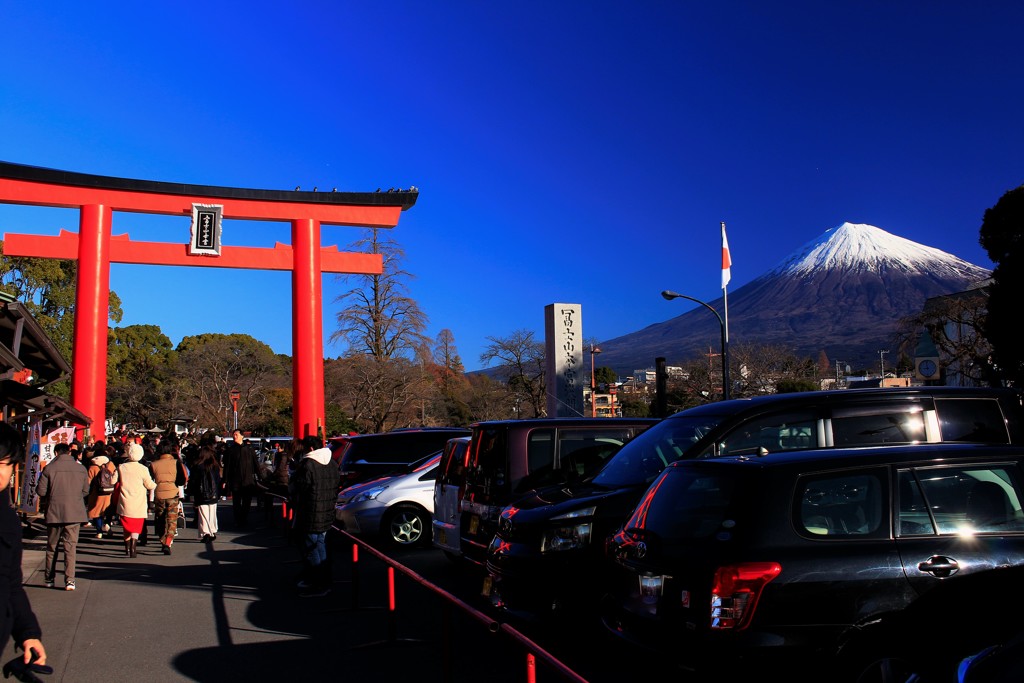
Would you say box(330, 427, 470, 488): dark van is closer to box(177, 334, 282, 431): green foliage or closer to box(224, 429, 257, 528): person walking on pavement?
box(224, 429, 257, 528): person walking on pavement

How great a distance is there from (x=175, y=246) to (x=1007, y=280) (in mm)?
27901

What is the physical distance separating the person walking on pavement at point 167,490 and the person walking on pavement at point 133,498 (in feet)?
1.57

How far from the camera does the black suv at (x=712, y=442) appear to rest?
6.41 metres

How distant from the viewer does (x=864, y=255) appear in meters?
172

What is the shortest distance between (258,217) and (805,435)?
26.1 meters

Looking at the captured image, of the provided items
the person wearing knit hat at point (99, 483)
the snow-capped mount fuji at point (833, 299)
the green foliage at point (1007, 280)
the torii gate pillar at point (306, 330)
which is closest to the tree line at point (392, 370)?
the green foliage at point (1007, 280)

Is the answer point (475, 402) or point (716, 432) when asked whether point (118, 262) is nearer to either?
point (716, 432)

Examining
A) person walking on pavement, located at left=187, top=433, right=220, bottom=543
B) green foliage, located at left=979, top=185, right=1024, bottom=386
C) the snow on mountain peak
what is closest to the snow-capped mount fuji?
the snow on mountain peak

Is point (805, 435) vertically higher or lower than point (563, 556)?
higher

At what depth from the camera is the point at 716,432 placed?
21.1ft

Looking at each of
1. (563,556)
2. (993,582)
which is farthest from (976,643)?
(563,556)

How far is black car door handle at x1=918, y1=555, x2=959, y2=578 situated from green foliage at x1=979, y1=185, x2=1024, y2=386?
Answer: 27661 millimetres

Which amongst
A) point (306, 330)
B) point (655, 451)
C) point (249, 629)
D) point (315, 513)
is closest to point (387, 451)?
point (315, 513)

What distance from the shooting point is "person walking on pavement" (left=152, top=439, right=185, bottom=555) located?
46.0 ft
